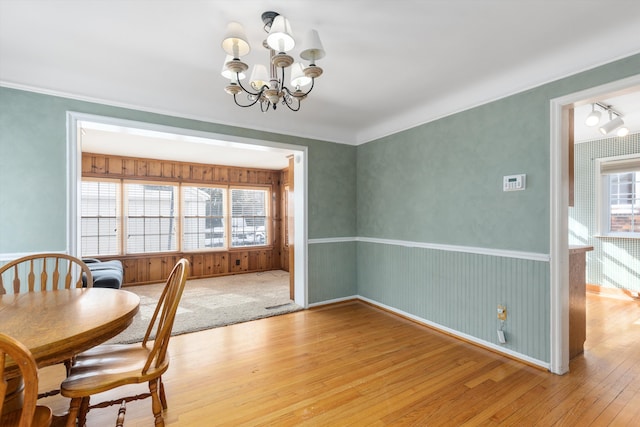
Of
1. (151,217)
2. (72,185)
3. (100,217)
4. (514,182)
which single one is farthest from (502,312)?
(100,217)

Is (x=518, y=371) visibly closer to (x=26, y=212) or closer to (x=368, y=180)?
(x=368, y=180)

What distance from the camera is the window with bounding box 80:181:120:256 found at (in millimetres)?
5547

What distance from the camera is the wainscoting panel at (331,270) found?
4159mm

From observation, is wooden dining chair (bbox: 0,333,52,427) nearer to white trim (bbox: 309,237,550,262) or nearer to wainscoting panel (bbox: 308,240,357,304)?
white trim (bbox: 309,237,550,262)

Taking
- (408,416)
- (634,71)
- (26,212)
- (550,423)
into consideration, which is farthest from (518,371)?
(26,212)

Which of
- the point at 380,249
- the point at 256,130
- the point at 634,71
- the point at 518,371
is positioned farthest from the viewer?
the point at 380,249

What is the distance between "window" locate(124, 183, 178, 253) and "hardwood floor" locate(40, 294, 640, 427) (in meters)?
3.66

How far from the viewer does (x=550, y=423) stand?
182cm

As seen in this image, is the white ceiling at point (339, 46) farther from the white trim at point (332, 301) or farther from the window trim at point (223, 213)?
the window trim at point (223, 213)

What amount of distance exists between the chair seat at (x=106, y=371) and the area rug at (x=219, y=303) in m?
1.62

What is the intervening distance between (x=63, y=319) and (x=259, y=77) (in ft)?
5.95

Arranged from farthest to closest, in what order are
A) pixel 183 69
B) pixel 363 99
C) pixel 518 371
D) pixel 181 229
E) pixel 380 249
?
pixel 181 229, pixel 380 249, pixel 363 99, pixel 183 69, pixel 518 371

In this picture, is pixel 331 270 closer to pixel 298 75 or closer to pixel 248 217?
pixel 298 75

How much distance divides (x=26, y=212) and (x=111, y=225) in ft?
11.3
